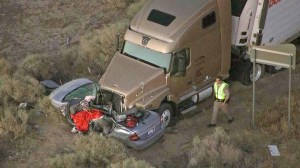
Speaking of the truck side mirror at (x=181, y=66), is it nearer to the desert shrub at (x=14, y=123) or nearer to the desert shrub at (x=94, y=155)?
the desert shrub at (x=94, y=155)

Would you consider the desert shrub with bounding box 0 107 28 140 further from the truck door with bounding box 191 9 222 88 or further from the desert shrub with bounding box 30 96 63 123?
the truck door with bounding box 191 9 222 88

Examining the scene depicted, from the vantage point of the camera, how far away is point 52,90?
16.6m

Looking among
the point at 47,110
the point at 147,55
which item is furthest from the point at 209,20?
the point at 47,110

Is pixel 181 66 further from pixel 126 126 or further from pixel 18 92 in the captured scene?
pixel 18 92

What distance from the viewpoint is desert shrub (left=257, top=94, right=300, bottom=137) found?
568 inches

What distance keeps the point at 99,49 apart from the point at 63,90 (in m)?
3.46

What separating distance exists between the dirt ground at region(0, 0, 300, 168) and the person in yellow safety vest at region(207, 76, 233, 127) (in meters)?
0.36

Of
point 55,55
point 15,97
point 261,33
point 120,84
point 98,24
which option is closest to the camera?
point 120,84

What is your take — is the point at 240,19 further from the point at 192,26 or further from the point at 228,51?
the point at 192,26

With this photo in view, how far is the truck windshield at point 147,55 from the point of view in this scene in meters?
15.0

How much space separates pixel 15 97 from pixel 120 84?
3.03 m

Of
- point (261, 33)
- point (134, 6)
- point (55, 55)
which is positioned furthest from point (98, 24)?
point (261, 33)

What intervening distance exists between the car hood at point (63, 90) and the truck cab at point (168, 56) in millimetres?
1279

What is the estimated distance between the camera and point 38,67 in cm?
1762
